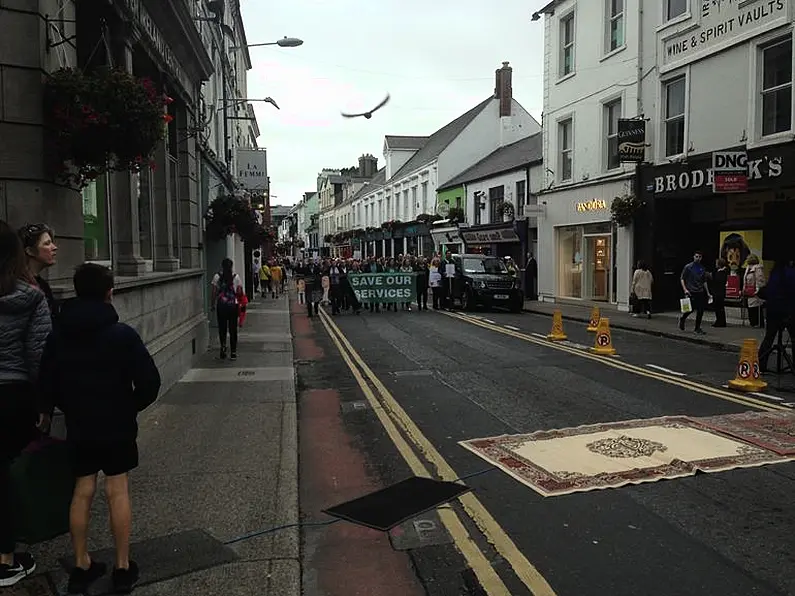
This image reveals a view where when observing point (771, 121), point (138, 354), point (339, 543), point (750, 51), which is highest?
point (750, 51)

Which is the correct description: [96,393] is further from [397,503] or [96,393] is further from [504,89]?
[504,89]

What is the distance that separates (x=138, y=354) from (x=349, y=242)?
6610 cm

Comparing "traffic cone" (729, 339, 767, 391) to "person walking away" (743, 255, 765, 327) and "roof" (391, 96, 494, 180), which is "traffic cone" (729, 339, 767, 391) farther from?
"roof" (391, 96, 494, 180)

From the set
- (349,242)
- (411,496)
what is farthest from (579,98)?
(349,242)

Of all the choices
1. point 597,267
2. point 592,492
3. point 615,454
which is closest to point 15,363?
point 592,492

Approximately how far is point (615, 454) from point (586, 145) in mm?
19354

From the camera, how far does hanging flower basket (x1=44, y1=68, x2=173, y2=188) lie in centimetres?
589

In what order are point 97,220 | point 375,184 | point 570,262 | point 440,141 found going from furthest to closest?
point 375,184, point 440,141, point 570,262, point 97,220

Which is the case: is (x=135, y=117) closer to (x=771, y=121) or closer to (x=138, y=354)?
(x=138, y=354)

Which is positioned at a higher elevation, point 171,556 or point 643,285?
point 643,285

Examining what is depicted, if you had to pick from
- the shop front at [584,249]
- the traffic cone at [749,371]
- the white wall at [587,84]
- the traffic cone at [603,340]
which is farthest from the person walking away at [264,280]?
the traffic cone at [749,371]

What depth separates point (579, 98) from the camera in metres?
24.3

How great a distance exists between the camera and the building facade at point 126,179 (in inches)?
229

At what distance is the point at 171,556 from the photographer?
4250 mm
